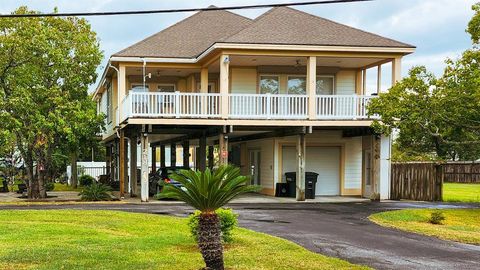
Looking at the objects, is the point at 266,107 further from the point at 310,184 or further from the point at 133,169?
the point at 133,169

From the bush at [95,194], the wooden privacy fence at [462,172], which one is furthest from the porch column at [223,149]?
the wooden privacy fence at [462,172]

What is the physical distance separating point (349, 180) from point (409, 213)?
27.3ft

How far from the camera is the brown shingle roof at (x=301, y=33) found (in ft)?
74.9

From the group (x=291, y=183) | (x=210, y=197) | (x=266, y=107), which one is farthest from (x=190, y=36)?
(x=210, y=197)

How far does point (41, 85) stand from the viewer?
25.2m

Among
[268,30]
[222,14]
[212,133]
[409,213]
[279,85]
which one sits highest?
[222,14]

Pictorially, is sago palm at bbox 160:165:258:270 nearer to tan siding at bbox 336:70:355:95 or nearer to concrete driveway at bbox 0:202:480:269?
concrete driveway at bbox 0:202:480:269

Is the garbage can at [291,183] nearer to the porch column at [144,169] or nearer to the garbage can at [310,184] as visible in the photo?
the garbage can at [310,184]

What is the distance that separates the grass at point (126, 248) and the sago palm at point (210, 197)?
2.35 feet

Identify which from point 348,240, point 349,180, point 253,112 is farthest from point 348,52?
point 348,240

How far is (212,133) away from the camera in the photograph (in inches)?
973

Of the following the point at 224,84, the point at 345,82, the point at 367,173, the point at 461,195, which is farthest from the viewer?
the point at 461,195

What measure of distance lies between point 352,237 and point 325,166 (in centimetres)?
1360

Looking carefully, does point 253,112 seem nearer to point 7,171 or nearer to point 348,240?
point 348,240
